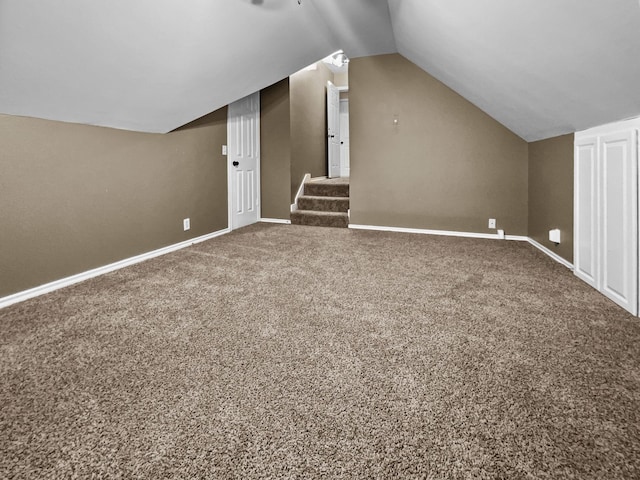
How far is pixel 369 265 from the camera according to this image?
10.5ft

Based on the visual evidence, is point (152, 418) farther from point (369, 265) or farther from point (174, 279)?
point (369, 265)

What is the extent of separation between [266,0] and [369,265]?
2337mm

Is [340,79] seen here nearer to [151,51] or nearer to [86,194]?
[151,51]

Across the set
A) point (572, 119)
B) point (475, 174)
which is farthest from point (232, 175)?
point (572, 119)

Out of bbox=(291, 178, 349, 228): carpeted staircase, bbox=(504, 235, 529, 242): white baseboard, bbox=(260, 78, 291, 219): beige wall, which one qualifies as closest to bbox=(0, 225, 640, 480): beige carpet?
bbox=(504, 235, 529, 242): white baseboard

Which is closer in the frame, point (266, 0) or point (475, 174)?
point (266, 0)

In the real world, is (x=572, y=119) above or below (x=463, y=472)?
above

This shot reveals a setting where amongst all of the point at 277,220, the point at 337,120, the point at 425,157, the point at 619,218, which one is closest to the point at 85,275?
the point at 277,220

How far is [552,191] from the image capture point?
341 centimetres

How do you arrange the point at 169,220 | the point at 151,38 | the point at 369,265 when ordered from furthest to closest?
the point at 169,220, the point at 369,265, the point at 151,38

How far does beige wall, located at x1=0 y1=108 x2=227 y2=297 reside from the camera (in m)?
2.35

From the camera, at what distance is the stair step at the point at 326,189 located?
561cm

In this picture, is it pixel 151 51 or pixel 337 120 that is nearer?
pixel 151 51

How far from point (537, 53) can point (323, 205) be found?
11.9 feet
